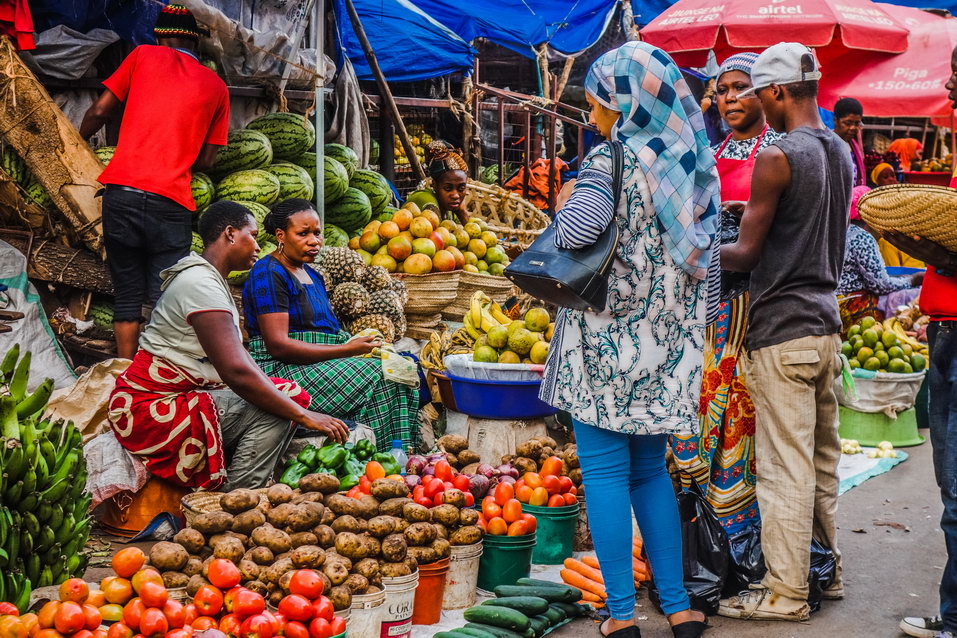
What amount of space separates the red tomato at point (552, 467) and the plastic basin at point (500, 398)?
0.63 metres

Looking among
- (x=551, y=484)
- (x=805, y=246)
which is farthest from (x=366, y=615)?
(x=805, y=246)

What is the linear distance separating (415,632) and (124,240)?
9.82ft

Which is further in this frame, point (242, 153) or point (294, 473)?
point (242, 153)

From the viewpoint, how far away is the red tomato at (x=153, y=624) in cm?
253

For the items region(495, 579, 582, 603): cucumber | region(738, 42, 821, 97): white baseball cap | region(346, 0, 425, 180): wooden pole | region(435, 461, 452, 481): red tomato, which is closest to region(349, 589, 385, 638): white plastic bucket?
region(495, 579, 582, 603): cucumber

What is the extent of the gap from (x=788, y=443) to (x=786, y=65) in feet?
4.79

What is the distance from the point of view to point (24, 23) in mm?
5520

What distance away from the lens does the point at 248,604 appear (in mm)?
2746

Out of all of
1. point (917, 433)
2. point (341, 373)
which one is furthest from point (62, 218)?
point (917, 433)

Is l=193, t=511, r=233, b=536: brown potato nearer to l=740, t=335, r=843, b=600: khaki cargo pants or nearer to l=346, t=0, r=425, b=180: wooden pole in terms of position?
l=740, t=335, r=843, b=600: khaki cargo pants

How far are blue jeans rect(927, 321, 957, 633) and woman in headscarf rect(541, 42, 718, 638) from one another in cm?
93

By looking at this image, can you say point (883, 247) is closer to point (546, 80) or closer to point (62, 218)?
point (546, 80)

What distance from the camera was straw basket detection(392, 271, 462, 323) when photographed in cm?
646

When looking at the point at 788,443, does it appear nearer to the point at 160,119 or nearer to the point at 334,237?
the point at 160,119
